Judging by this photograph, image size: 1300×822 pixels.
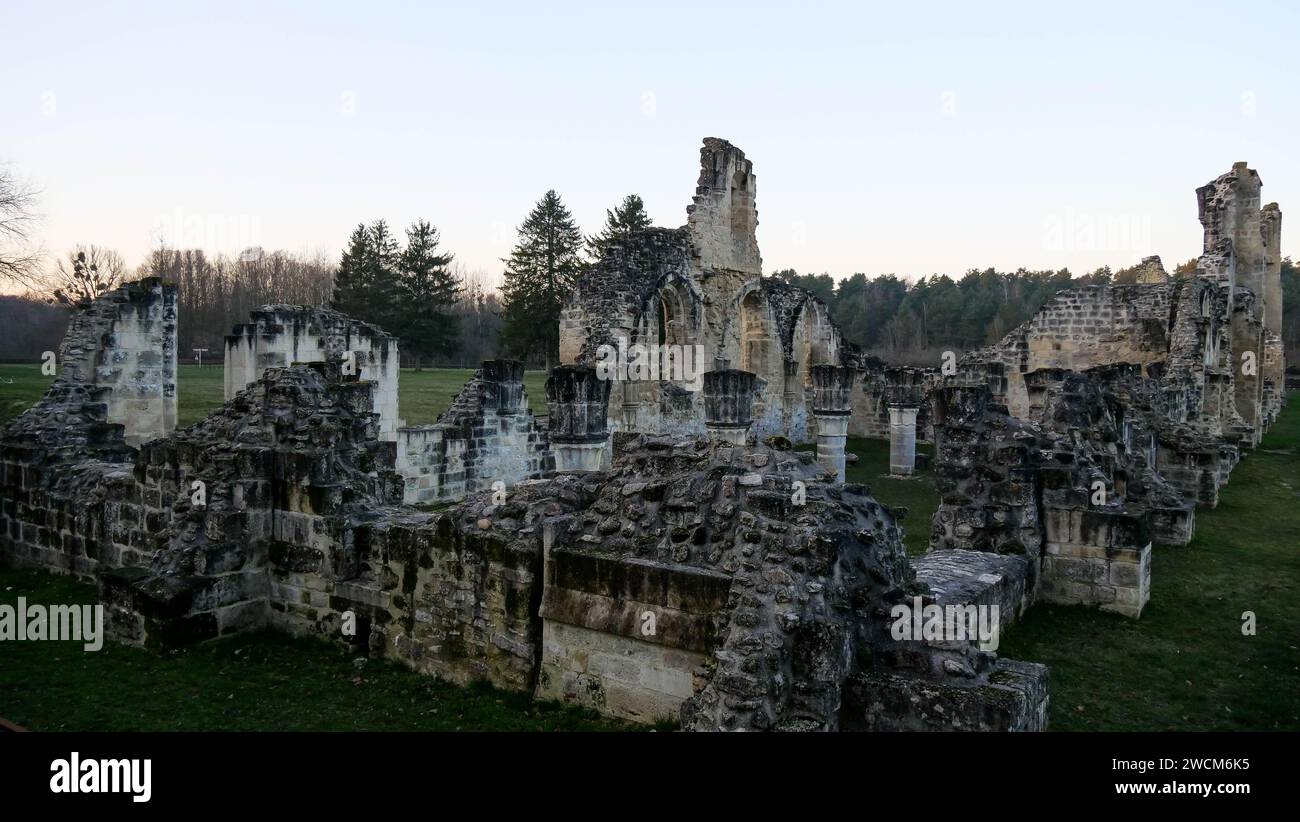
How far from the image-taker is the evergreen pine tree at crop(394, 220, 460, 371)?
1941 inches

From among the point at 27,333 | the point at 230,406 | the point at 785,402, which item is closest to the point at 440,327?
the point at 27,333

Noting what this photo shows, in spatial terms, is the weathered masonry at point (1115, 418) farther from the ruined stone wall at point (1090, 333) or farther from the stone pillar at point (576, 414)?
the stone pillar at point (576, 414)

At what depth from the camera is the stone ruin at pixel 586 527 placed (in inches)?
186

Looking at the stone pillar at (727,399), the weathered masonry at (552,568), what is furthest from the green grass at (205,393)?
the weathered masonry at (552,568)

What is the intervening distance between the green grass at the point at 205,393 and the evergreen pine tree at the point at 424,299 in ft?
24.4

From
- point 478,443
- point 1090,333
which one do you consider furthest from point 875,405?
point 478,443

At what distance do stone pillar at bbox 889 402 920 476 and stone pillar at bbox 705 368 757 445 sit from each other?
20.6ft

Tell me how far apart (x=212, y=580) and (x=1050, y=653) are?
288 inches

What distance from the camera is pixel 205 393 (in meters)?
26.8

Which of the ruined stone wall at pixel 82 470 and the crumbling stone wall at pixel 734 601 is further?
the ruined stone wall at pixel 82 470

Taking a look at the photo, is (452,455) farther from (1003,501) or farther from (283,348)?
(1003,501)

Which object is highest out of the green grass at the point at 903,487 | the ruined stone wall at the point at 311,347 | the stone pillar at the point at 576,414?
the ruined stone wall at the point at 311,347

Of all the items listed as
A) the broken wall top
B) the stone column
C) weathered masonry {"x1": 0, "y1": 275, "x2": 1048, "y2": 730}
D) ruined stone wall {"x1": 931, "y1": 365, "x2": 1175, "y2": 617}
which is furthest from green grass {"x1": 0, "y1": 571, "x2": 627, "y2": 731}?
the broken wall top

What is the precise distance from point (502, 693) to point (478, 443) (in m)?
11.6
